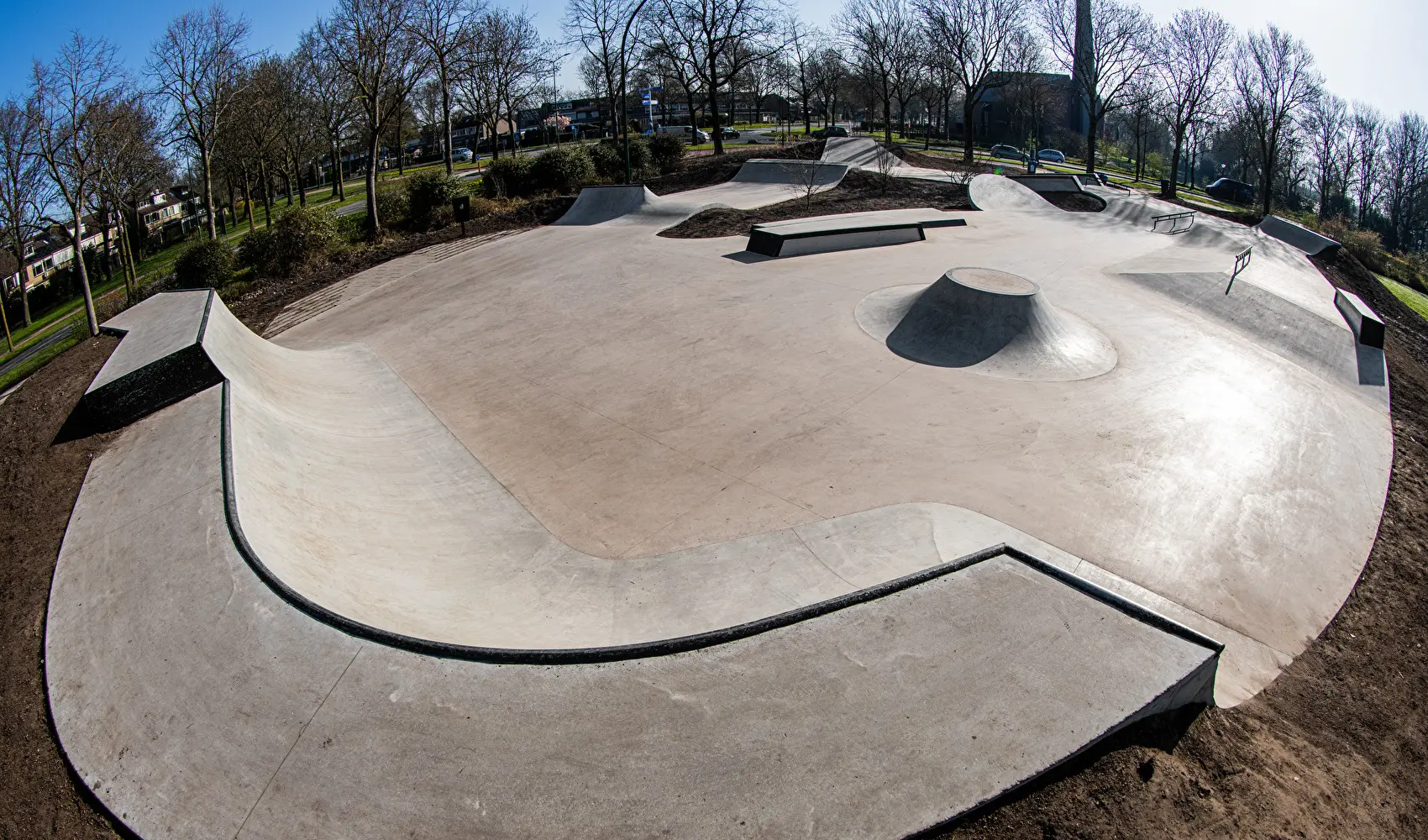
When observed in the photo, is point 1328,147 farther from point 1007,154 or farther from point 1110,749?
point 1110,749

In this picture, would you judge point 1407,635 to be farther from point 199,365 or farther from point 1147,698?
point 199,365

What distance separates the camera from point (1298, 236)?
2261 centimetres

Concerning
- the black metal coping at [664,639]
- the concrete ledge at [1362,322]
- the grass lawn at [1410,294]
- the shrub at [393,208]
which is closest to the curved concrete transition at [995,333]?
the concrete ledge at [1362,322]

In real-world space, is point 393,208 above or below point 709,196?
below

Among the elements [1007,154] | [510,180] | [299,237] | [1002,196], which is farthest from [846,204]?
[1007,154]

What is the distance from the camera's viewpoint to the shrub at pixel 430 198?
23.1m

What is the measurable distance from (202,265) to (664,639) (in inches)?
712

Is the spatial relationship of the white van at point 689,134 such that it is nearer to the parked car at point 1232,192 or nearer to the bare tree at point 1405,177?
the parked car at point 1232,192

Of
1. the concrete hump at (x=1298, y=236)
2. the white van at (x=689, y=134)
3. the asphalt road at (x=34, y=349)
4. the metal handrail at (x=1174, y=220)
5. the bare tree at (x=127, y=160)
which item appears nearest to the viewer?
the bare tree at (x=127, y=160)

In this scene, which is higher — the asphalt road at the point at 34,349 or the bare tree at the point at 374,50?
the bare tree at the point at 374,50

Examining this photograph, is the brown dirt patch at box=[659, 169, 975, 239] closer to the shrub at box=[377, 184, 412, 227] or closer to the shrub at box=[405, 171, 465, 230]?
the shrub at box=[405, 171, 465, 230]

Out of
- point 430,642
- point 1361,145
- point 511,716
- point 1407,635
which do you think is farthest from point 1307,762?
point 1361,145

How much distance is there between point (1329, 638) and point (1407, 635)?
107 cm

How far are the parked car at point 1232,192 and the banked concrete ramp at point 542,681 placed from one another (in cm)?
5291
